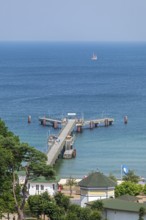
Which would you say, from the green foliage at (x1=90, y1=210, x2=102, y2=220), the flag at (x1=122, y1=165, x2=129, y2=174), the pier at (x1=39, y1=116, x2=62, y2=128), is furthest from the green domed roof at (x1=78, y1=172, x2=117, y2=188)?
the pier at (x1=39, y1=116, x2=62, y2=128)

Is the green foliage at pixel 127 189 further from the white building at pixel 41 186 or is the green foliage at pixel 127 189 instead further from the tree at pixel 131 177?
the tree at pixel 131 177

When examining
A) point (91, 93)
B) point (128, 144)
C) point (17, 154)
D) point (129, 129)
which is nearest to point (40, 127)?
point (129, 129)

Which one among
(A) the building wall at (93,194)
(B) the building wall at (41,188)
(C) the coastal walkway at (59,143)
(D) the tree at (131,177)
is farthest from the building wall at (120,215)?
(C) the coastal walkway at (59,143)

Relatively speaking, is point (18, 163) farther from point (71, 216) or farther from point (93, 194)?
point (93, 194)

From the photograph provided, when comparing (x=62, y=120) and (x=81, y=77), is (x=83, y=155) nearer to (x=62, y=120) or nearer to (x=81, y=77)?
(x=62, y=120)

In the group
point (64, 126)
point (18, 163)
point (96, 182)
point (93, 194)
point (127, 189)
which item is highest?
point (64, 126)

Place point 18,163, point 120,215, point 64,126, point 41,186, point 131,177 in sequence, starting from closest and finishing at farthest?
1. point 18,163
2. point 120,215
3. point 41,186
4. point 131,177
5. point 64,126

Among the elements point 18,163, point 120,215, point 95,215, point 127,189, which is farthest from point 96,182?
point 18,163
